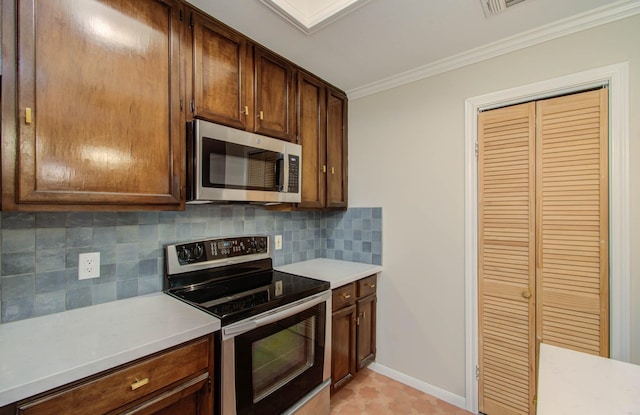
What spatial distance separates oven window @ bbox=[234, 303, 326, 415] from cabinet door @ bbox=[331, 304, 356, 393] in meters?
0.20

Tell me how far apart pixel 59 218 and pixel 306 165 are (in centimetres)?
144

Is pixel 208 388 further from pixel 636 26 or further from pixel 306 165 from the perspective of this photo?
pixel 636 26

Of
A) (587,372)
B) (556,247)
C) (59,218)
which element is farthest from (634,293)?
(59,218)

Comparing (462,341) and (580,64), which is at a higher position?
(580,64)

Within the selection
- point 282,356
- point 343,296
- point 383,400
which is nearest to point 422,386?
point 383,400

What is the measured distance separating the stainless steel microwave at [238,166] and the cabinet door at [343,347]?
34.7 inches

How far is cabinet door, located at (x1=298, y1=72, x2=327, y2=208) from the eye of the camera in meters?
2.13

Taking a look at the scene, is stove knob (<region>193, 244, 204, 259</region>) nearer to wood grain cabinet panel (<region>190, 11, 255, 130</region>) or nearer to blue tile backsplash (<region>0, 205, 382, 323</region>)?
blue tile backsplash (<region>0, 205, 382, 323</region>)

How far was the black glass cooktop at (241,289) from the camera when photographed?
4.41 ft

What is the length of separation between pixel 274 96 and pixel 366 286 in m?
1.55

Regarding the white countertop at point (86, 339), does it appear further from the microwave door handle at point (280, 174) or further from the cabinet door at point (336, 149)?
the cabinet door at point (336, 149)

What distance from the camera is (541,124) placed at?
1.71 meters

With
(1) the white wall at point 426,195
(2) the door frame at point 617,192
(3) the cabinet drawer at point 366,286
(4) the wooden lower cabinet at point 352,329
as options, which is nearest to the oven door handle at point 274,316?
(4) the wooden lower cabinet at point 352,329

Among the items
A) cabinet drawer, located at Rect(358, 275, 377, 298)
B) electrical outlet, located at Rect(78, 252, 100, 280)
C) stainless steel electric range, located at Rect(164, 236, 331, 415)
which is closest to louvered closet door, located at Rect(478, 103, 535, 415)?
cabinet drawer, located at Rect(358, 275, 377, 298)
